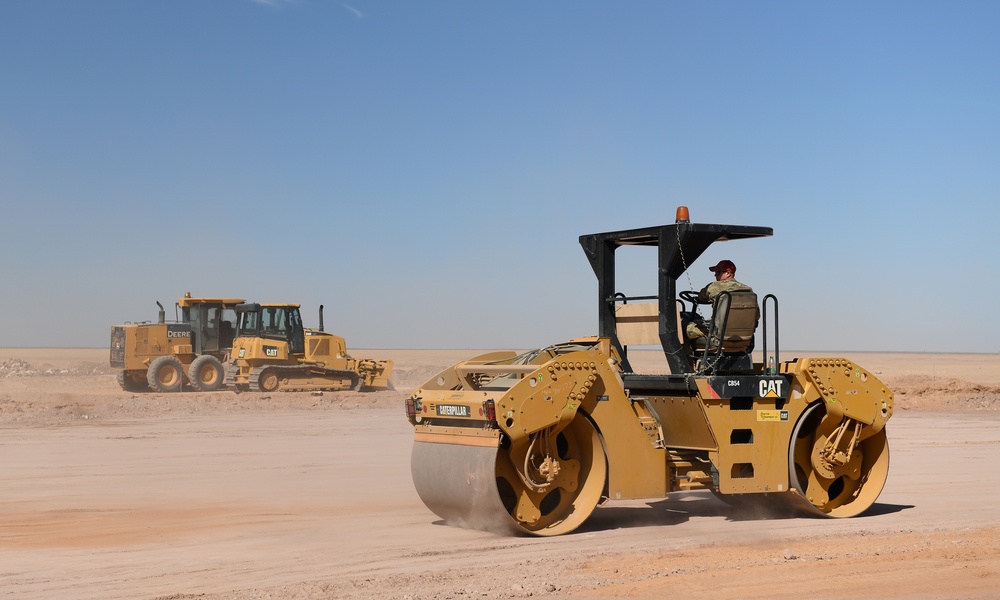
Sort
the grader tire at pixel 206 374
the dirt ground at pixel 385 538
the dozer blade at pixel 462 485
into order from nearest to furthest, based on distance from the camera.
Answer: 1. the dirt ground at pixel 385 538
2. the dozer blade at pixel 462 485
3. the grader tire at pixel 206 374

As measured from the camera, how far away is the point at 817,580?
304 inches

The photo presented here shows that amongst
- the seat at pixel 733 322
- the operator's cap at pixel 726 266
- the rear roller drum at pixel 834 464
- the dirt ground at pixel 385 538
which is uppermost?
the operator's cap at pixel 726 266

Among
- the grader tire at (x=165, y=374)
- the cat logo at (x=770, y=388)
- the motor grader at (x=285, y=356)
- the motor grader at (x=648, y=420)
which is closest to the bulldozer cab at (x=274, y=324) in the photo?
the motor grader at (x=285, y=356)

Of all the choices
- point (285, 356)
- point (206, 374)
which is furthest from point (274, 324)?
point (206, 374)

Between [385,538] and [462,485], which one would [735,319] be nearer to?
[462,485]

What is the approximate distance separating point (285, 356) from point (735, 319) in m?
24.3

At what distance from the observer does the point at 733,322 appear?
1043cm

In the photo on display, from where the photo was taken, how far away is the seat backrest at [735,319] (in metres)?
10.3

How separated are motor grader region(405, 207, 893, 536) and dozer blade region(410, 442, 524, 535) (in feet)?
0.04

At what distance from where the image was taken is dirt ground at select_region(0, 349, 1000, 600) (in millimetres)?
7562

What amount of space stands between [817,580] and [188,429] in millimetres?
16585

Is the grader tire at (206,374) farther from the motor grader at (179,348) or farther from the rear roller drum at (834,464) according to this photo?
the rear roller drum at (834,464)

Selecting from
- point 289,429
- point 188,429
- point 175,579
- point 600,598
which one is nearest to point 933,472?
point 600,598

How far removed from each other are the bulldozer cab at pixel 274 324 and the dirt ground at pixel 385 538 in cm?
1540
